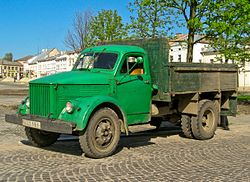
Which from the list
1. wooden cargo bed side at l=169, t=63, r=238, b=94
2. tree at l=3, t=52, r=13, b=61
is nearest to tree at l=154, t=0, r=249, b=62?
wooden cargo bed side at l=169, t=63, r=238, b=94

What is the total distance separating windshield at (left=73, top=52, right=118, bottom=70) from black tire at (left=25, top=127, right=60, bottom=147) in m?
1.72

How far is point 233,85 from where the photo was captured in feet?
36.1

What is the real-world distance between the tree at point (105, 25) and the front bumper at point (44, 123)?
64.4 feet

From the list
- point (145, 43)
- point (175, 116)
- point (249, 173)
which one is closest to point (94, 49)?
point (145, 43)

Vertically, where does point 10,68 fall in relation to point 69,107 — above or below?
above

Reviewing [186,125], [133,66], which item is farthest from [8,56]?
[133,66]

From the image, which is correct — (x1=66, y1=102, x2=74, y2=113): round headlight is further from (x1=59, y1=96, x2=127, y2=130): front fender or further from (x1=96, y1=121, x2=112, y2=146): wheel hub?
(x1=96, y1=121, x2=112, y2=146): wheel hub

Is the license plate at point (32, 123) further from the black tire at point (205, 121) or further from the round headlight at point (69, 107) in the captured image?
the black tire at point (205, 121)

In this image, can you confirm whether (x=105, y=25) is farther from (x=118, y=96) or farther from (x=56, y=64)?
(x=56, y=64)

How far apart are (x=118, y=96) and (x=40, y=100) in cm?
164

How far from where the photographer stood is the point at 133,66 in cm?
830

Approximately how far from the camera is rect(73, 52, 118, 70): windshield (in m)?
8.10

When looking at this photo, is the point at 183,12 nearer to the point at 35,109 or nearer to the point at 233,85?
the point at 233,85

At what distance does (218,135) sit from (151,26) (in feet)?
36.5
